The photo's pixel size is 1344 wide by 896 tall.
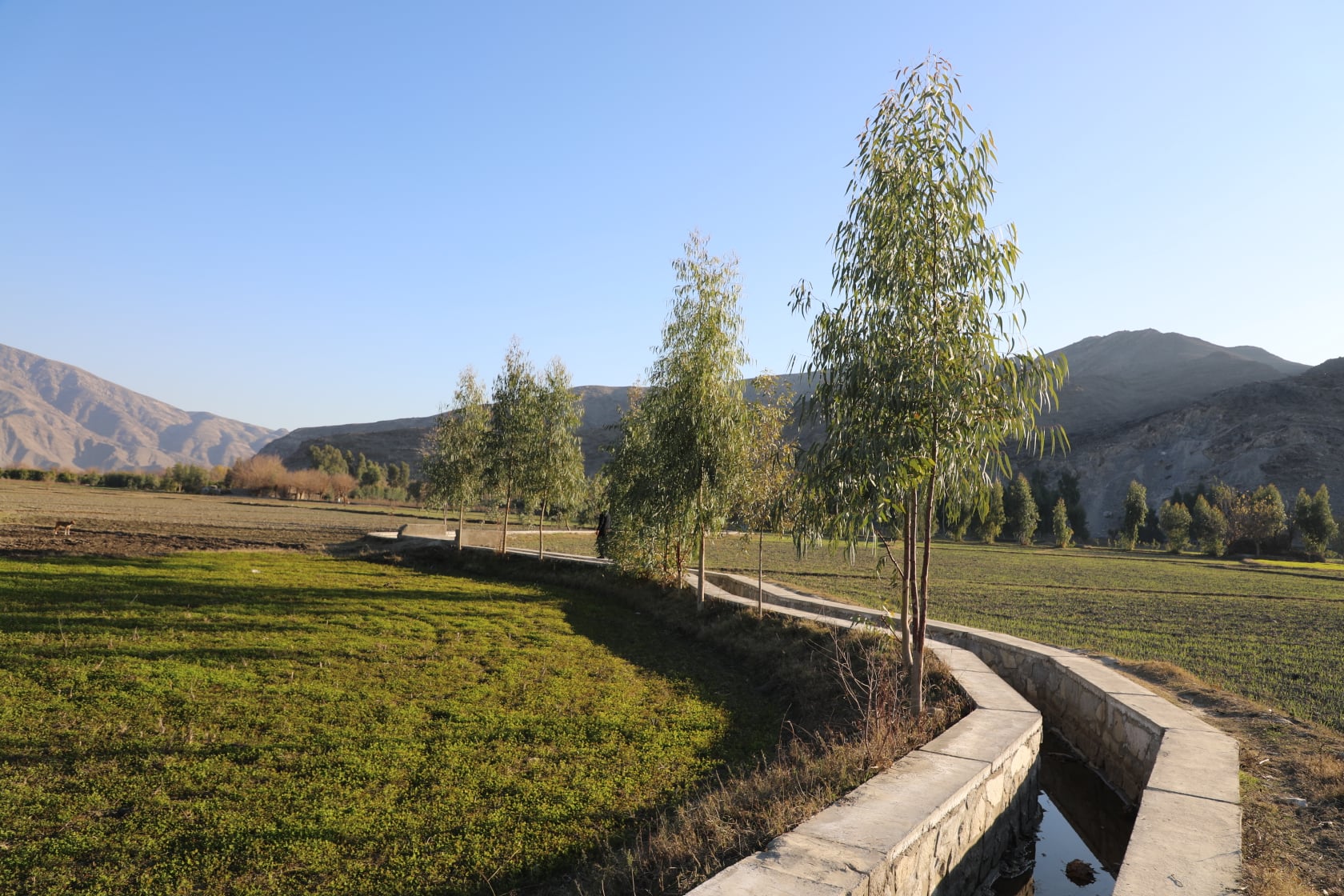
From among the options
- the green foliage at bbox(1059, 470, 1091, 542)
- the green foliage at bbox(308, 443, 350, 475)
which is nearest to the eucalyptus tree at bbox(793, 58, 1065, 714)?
the green foliage at bbox(1059, 470, 1091, 542)

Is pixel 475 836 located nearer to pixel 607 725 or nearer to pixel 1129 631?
pixel 607 725

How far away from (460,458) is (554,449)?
20.9ft

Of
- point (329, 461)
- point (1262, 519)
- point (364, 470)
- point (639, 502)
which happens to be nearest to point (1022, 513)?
point (1262, 519)

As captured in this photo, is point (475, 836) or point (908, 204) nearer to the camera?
point (475, 836)

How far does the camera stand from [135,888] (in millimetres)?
5242

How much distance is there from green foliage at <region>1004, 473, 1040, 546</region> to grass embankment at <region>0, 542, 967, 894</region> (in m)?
73.5

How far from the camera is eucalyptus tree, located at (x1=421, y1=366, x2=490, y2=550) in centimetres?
3192

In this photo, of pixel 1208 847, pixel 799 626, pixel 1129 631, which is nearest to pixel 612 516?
pixel 799 626

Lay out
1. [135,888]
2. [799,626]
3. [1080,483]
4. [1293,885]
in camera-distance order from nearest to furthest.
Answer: [1293,885]
[135,888]
[799,626]
[1080,483]

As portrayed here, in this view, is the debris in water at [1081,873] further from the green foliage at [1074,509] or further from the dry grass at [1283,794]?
the green foliage at [1074,509]

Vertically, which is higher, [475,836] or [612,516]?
[612,516]

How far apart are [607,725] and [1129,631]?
48.6ft

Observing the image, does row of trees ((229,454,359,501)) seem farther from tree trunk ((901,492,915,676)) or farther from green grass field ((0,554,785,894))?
tree trunk ((901,492,915,676))

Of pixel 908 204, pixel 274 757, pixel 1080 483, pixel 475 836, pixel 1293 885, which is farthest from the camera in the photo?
pixel 1080 483
